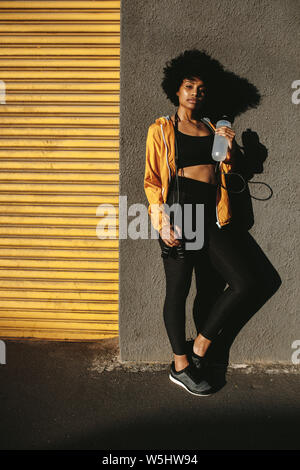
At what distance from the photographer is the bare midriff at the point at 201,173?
126 inches

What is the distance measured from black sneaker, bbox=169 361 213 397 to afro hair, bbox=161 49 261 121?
2079mm

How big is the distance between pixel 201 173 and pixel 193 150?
0.60ft

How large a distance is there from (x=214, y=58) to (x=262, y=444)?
2.88 metres

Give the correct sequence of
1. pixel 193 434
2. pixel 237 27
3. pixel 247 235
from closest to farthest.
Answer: pixel 193 434 → pixel 237 27 → pixel 247 235

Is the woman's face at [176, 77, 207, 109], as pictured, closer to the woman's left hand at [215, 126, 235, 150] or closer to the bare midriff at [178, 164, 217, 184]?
the woman's left hand at [215, 126, 235, 150]

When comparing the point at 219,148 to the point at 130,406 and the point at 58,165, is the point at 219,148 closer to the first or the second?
the point at 58,165

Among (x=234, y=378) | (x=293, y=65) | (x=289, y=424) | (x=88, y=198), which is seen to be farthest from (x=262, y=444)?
(x=293, y=65)

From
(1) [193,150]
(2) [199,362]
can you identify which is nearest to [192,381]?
(2) [199,362]

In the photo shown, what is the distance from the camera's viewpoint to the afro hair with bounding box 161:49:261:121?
10.8ft

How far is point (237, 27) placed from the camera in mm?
3430

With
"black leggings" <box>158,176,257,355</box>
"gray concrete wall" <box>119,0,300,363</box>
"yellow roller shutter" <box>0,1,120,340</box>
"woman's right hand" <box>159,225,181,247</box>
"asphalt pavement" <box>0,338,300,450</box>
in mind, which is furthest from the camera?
"yellow roller shutter" <box>0,1,120,340</box>

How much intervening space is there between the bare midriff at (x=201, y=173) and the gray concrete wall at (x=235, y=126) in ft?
1.63

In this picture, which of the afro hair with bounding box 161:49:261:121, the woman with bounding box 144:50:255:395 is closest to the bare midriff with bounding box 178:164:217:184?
the woman with bounding box 144:50:255:395
